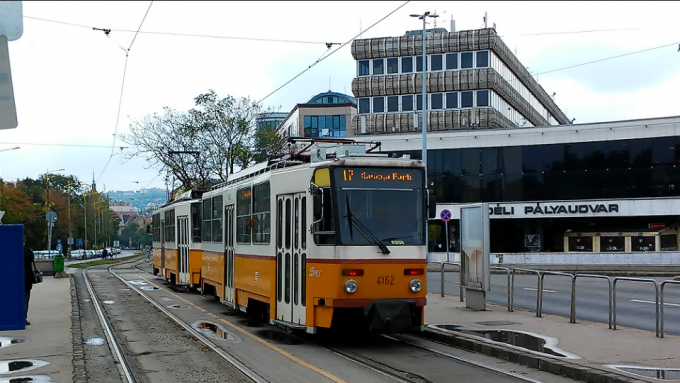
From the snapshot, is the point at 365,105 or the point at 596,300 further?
the point at 365,105

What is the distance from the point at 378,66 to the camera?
6275cm

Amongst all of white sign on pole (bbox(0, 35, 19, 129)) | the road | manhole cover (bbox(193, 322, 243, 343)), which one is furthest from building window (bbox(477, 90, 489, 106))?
white sign on pole (bbox(0, 35, 19, 129))

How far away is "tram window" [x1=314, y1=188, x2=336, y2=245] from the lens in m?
12.0

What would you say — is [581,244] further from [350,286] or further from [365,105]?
[350,286]

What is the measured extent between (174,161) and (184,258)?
1470 cm

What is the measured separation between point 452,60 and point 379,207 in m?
50.5

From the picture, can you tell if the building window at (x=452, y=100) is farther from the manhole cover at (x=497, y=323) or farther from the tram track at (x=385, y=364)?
the tram track at (x=385, y=364)

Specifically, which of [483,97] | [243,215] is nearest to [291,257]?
[243,215]

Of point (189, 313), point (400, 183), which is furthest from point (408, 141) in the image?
point (400, 183)

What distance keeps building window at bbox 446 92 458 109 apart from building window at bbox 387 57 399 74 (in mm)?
4842

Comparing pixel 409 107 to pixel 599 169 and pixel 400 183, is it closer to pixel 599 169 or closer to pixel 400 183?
pixel 599 169

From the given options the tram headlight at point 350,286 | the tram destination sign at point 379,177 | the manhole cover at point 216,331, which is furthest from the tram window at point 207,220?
the tram headlight at point 350,286

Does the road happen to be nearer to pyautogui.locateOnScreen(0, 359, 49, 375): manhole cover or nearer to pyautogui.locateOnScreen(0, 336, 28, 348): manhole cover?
pyautogui.locateOnScreen(0, 359, 49, 375): manhole cover

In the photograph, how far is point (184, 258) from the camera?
1015 inches
